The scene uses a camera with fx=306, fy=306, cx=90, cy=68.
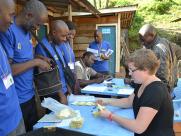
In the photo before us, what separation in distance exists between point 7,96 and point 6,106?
7 cm

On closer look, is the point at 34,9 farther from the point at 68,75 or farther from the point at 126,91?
the point at 126,91

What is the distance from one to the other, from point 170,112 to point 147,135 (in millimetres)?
278

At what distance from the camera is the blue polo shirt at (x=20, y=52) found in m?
2.63

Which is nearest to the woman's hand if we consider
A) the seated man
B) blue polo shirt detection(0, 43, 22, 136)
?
blue polo shirt detection(0, 43, 22, 136)

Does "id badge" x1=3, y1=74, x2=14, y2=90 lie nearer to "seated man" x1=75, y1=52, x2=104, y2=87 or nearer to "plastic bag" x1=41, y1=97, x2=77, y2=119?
"plastic bag" x1=41, y1=97, x2=77, y2=119

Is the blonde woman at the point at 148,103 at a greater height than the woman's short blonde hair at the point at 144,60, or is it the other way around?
the woman's short blonde hair at the point at 144,60

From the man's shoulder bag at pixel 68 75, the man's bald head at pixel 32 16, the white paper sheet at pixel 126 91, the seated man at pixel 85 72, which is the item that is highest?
the man's bald head at pixel 32 16

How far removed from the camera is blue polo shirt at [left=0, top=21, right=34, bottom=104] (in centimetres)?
263

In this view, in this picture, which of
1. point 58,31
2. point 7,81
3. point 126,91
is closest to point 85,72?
point 126,91

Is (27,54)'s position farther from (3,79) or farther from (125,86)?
(125,86)

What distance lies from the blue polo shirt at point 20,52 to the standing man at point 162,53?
6.25 ft

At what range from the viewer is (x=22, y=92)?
290 centimetres

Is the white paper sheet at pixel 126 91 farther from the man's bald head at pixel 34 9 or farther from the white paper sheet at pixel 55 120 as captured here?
the man's bald head at pixel 34 9

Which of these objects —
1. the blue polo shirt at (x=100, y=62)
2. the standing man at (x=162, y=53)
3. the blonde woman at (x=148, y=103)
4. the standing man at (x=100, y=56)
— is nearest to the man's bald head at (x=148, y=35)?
the standing man at (x=162, y=53)
